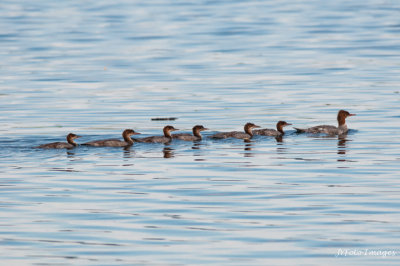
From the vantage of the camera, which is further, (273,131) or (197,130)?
(273,131)

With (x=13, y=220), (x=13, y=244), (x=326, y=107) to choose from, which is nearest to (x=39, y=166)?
(x=13, y=220)

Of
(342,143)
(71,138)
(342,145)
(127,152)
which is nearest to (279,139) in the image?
(342,143)

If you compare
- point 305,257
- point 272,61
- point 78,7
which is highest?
point 78,7

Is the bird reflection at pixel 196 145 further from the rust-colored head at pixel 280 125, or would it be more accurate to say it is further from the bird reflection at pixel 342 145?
the bird reflection at pixel 342 145

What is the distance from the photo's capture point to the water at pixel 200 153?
13594 mm

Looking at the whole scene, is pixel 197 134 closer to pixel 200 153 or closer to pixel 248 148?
pixel 248 148

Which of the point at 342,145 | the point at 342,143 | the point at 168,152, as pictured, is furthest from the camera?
the point at 342,143

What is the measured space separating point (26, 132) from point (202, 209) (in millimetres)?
10047

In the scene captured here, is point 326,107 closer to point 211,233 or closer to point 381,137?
point 381,137

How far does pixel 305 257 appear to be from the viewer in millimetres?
12750

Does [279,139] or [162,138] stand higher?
[162,138]

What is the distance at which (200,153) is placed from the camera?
21.4 metres

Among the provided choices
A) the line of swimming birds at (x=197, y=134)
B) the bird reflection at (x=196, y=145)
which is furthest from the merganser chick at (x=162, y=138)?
the bird reflection at (x=196, y=145)

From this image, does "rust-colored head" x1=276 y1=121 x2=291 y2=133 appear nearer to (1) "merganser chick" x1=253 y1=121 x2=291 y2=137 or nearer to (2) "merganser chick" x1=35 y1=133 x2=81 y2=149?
(1) "merganser chick" x1=253 y1=121 x2=291 y2=137
